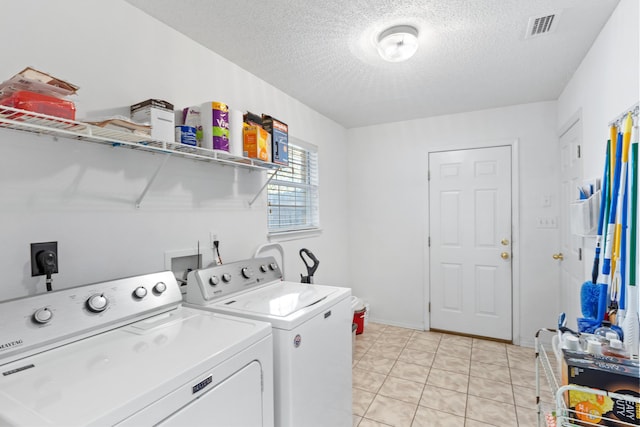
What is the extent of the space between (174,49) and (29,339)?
4.99 feet

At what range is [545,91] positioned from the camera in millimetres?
2791

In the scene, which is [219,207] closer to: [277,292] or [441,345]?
[277,292]

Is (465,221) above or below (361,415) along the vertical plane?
above

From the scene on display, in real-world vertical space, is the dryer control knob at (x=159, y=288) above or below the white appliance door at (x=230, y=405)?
above

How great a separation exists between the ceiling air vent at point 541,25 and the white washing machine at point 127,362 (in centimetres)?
208

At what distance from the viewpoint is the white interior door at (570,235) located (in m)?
2.38

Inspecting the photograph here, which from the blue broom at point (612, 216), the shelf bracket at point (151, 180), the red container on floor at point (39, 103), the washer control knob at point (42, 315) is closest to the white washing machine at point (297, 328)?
the shelf bracket at point (151, 180)

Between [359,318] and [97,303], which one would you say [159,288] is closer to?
[97,303]

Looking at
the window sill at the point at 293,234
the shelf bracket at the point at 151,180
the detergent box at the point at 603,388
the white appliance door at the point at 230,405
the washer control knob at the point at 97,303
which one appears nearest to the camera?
the white appliance door at the point at 230,405

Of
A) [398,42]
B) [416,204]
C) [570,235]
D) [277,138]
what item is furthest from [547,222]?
[277,138]

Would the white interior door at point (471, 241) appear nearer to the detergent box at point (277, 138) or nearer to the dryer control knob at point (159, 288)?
the detergent box at point (277, 138)

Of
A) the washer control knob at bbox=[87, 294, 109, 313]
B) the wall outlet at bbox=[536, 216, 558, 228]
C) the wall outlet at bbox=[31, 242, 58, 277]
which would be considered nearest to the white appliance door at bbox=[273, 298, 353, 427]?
the washer control knob at bbox=[87, 294, 109, 313]

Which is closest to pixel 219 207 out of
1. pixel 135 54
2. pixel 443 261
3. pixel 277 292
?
pixel 277 292

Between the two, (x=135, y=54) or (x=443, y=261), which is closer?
(x=135, y=54)
